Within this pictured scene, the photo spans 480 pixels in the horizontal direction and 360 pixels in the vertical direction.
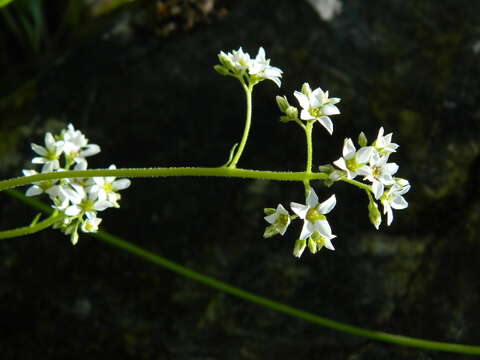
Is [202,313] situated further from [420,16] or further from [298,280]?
[420,16]

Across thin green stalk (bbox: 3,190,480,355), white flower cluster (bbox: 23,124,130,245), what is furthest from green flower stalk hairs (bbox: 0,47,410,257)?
thin green stalk (bbox: 3,190,480,355)

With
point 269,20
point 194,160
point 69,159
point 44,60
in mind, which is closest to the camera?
point 69,159

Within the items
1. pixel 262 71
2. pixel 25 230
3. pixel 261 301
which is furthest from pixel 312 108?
pixel 261 301

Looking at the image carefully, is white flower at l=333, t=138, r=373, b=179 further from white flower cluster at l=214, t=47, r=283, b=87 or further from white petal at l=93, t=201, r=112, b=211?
white petal at l=93, t=201, r=112, b=211

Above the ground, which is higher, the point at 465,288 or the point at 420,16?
the point at 420,16

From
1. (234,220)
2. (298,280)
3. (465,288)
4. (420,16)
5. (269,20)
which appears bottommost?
(465,288)

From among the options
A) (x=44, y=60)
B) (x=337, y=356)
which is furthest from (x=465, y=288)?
(x=44, y=60)
